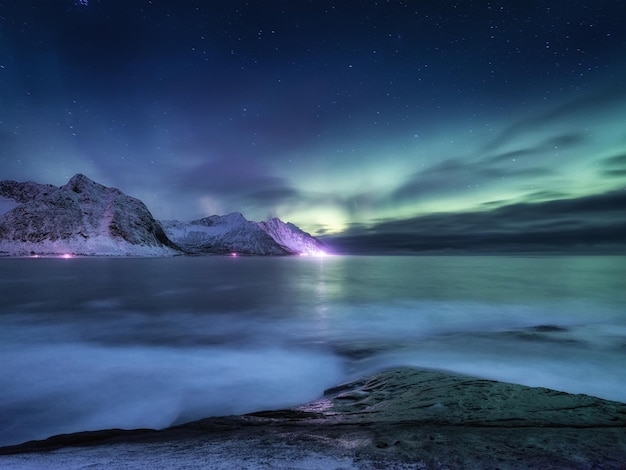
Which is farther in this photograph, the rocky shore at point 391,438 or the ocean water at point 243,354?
the ocean water at point 243,354

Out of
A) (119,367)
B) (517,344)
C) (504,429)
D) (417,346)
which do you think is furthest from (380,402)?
(517,344)

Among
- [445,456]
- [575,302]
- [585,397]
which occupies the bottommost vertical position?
[575,302]

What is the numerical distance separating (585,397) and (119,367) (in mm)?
9642

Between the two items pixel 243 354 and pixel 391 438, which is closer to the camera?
pixel 391 438

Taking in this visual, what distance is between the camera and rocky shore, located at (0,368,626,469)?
10.3 ft

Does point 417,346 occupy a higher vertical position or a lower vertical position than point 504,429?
lower

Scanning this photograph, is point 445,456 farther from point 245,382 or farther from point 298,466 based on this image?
point 245,382

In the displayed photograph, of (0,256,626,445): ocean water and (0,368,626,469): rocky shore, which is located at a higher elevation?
(0,368,626,469): rocky shore

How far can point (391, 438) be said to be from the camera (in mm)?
3617

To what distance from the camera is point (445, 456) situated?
3.21 meters

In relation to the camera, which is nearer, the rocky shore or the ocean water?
the rocky shore

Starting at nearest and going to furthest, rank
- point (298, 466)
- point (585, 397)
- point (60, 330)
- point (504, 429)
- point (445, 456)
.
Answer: point (298, 466) → point (445, 456) → point (504, 429) → point (585, 397) → point (60, 330)

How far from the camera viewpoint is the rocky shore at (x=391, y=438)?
315 centimetres

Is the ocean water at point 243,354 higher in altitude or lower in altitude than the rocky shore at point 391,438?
lower
